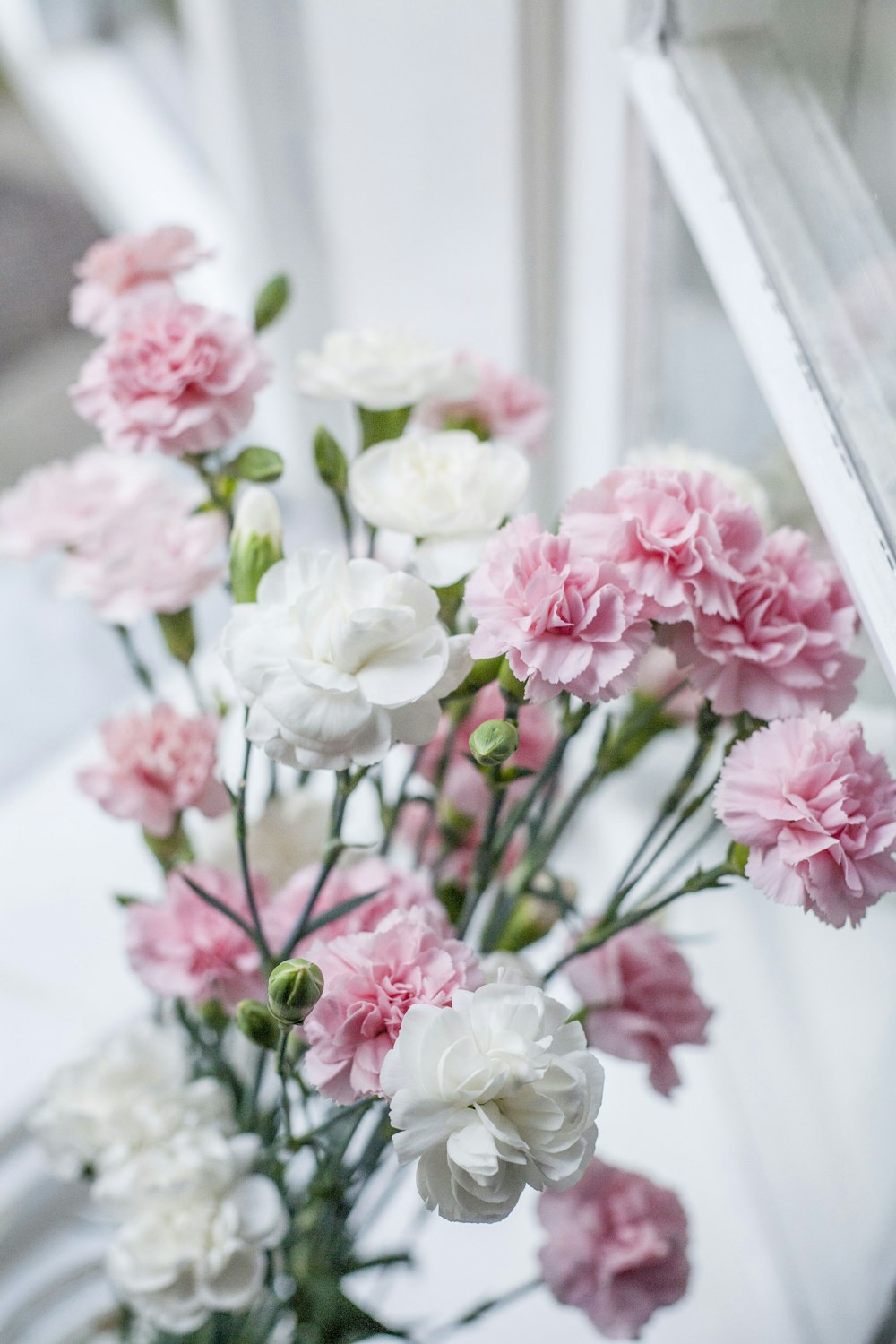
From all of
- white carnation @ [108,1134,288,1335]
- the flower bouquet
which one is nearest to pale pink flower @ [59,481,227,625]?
the flower bouquet

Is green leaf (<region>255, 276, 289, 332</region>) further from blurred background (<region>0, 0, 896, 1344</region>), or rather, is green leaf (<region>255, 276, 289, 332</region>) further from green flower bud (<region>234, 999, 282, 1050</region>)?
green flower bud (<region>234, 999, 282, 1050</region>)

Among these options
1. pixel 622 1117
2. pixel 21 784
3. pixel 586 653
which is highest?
pixel 586 653

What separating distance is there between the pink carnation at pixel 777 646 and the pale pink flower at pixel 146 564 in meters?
0.20

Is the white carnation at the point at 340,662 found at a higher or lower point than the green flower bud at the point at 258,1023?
higher

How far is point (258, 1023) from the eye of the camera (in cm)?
37

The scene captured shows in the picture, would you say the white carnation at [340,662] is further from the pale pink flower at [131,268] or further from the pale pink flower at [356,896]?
the pale pink flower at [131,268]

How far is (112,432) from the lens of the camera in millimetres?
405

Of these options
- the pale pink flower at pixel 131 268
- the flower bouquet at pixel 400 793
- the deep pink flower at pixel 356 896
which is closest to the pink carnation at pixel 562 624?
the flower bouquet at pixel 400 793

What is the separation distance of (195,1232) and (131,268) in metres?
0.38

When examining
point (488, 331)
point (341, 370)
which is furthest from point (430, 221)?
point (341, 370)

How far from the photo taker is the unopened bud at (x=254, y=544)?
1.23ft

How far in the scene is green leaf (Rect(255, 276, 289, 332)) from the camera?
19.4 inches

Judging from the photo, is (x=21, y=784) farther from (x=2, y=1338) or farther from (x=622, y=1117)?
(x=622, y=1117)

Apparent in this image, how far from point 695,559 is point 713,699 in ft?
0.16
